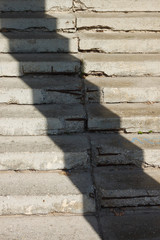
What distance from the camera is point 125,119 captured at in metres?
2.84

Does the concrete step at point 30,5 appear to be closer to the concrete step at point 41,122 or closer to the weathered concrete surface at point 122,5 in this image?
the weathered concrete surface at point 122,5

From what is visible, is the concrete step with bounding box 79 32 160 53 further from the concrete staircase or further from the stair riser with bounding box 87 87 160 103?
the stair riser with bounding box 87 87 160 103

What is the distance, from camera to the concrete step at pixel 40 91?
3031 millimetres

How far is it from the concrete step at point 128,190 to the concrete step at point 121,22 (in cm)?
208

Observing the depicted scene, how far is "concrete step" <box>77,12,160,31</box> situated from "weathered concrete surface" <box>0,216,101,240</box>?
2446 mm

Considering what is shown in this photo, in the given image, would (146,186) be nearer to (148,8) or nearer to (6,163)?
(6,163)

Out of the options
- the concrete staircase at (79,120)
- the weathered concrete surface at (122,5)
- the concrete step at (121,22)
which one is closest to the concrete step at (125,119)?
the concrete staircase at (79,120)

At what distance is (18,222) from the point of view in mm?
2244

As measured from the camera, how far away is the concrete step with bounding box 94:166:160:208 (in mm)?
2365

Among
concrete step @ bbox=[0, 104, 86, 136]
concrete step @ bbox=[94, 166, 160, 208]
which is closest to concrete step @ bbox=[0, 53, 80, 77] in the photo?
concrete step @ bbox=[0, 104, 86, 136]

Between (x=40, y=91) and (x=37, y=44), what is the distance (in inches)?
31.3

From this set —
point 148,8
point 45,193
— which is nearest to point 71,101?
point 45,193

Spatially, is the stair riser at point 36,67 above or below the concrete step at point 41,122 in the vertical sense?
above

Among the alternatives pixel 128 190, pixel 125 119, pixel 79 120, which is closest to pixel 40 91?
pixel 79 120
